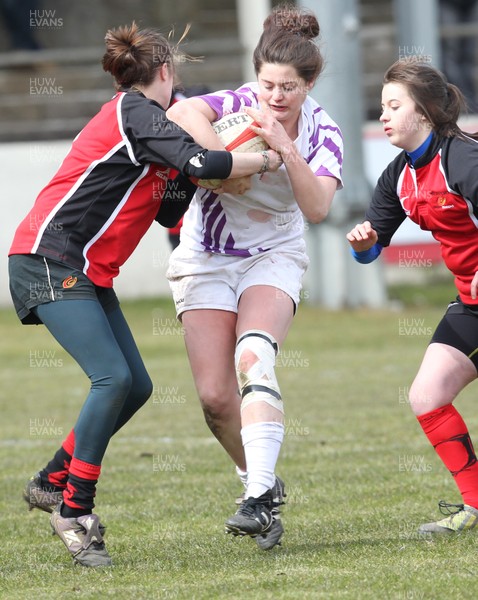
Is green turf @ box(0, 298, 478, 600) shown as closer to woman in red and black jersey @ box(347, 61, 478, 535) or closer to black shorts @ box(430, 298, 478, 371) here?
woman in red and black jersey @ box(347, 61, 478, 535)

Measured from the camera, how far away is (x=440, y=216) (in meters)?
4.62

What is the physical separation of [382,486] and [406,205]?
1764 millimetres

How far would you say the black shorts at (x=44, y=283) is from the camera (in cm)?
446

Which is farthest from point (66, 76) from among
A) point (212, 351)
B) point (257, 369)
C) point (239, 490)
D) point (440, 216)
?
point (257, 369)

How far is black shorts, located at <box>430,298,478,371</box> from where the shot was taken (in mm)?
4753

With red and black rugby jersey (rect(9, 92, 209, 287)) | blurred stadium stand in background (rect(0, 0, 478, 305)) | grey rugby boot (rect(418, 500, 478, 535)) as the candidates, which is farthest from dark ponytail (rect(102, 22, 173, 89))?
blurred stadium stand in background (rect(0, 0, 478, 305))

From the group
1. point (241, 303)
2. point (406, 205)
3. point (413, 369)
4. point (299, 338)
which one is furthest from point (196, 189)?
point (299, 338)

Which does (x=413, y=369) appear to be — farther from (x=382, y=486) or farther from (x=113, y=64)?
(x=113, y=64)

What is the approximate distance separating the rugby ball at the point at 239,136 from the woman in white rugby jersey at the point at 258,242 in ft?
0.22

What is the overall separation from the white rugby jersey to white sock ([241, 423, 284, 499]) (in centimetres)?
80

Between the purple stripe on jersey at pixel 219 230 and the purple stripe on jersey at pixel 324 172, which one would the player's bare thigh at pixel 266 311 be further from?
the purple stripe on jersey at pixel 324 172

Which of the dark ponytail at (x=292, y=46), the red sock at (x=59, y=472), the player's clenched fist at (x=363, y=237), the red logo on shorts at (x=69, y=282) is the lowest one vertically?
the red sock at (x=59, y=472)

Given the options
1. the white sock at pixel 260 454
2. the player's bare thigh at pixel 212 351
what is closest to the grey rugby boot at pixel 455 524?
the white sock at pixel 260 454

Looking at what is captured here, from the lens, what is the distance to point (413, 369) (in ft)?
35.8
